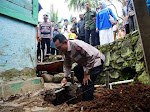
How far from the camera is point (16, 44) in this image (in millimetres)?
2859

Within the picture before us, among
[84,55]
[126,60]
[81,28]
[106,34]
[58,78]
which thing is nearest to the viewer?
[84,55]

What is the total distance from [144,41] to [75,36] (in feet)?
17.9

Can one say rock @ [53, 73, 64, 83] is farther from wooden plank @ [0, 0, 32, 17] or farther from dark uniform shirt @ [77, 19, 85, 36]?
dark uniform shirt @ [77, 19, 85, 36]

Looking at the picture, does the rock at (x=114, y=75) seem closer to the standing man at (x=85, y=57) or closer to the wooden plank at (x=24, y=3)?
the standing man at (x=85, y=57)

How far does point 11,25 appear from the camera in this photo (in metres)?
2.79

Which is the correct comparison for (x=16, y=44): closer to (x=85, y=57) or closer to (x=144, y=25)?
(x=85, y=57)

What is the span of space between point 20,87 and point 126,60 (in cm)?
274

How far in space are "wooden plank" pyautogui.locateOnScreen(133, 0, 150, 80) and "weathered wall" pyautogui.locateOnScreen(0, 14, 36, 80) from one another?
8.27ft

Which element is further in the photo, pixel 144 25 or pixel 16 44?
pixel 16 44

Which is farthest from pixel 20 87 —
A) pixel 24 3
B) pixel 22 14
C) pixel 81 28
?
pixel 81 28

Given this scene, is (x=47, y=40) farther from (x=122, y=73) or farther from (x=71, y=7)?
(x=71, y=7)

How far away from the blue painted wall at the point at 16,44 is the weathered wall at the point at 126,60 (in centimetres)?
215

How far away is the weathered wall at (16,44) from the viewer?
261 cm

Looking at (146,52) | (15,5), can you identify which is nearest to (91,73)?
(146,52)
